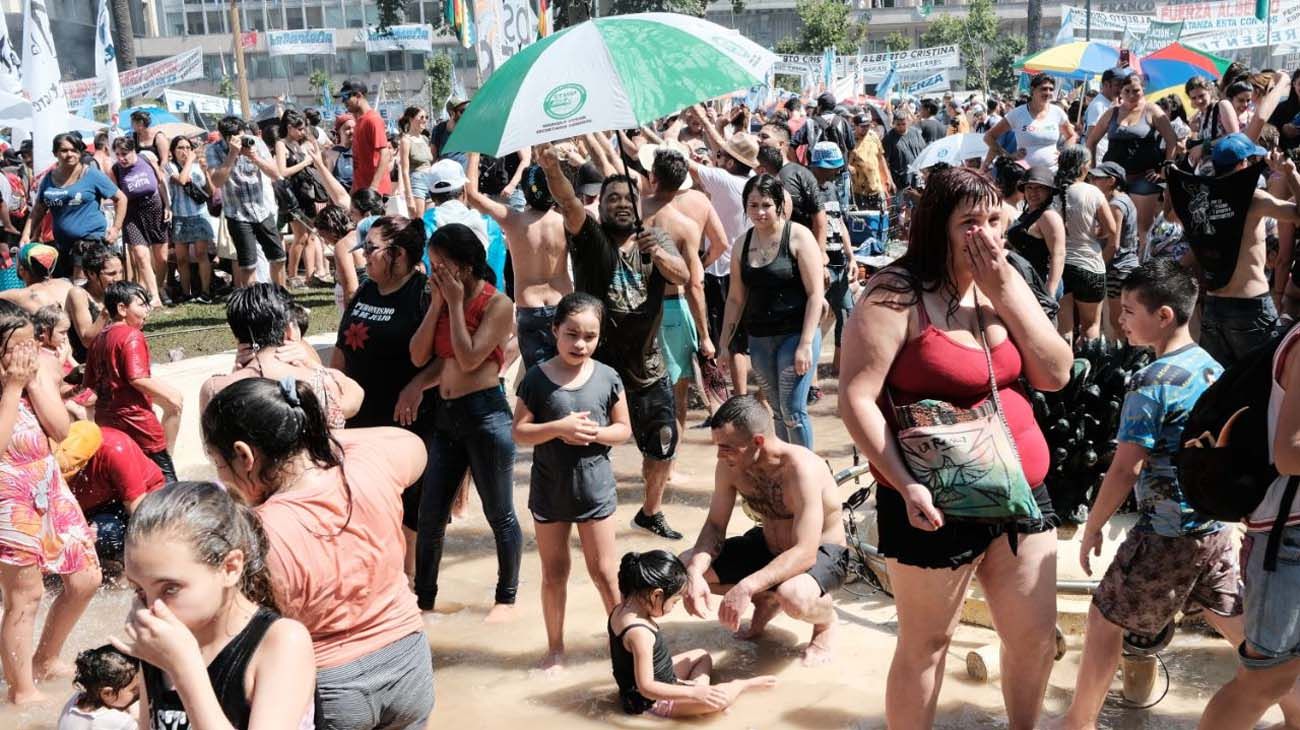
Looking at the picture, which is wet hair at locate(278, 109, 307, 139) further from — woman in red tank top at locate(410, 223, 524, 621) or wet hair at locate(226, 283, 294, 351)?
wet hair at locate(226, 283, 294, 351)

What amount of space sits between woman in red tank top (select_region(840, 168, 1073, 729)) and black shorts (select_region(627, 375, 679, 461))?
3.00 meters

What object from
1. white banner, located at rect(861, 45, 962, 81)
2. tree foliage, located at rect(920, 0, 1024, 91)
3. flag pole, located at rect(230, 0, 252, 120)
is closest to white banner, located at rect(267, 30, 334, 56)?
flag pole, located at rect(230, 0, 252, 120)

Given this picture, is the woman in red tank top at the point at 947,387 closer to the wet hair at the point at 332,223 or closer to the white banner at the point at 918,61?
the wet hair at the point at 332,223

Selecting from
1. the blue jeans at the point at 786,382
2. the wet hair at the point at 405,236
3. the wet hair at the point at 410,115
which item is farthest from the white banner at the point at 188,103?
the wet hair at the point at 405,236

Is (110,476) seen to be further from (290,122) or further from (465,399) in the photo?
(290,122)

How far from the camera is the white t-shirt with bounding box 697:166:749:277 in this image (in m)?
9.13

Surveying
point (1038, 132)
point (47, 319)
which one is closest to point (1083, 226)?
point (1038, 132)

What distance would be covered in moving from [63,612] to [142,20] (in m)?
125

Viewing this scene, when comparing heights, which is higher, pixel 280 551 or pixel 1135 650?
pixel 280 551

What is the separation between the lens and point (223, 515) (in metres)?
2.54

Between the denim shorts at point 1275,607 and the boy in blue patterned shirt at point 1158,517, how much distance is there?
0.58 m

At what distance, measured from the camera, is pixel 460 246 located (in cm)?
547

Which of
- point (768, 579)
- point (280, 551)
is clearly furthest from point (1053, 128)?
point (280, 551)

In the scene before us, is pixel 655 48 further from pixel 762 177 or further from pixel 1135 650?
pixel 1135 650
